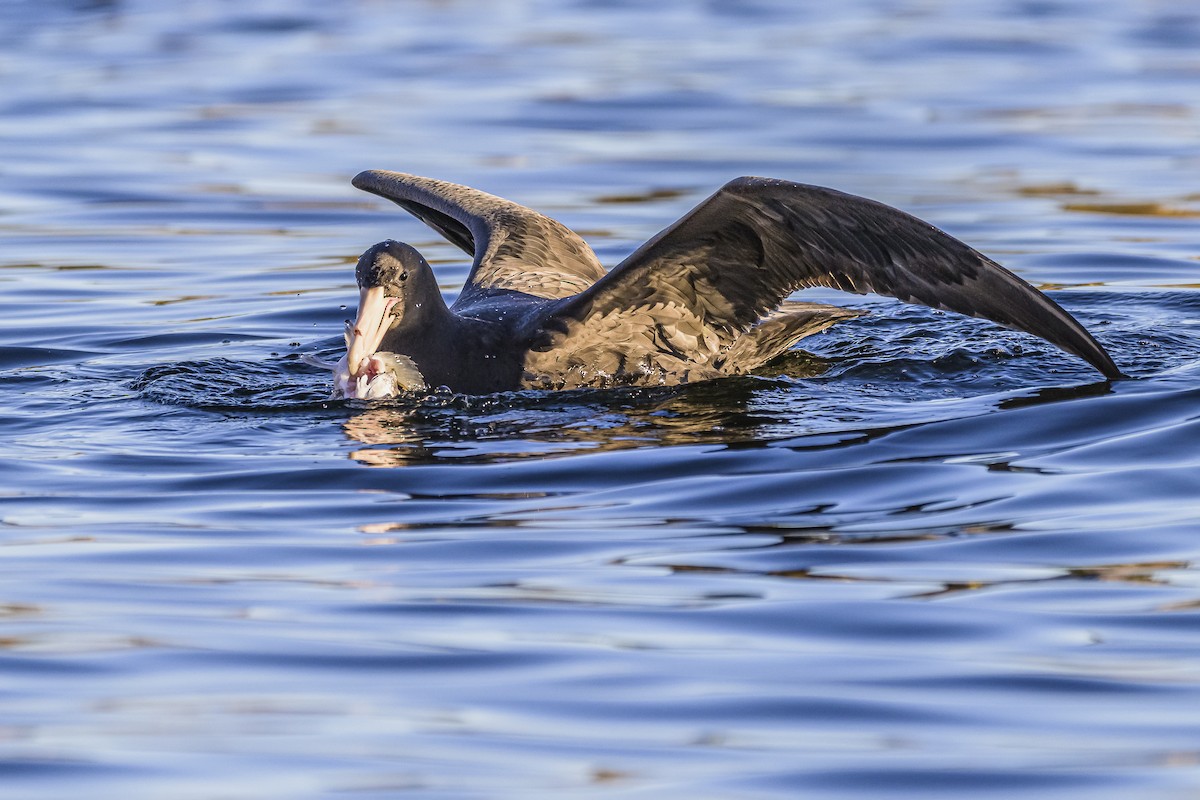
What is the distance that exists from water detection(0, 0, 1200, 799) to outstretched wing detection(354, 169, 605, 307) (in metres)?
0.77

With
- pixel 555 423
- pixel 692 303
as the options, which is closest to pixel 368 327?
pixel 555 423

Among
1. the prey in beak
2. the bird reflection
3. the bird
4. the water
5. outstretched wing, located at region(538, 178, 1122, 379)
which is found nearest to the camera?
the water

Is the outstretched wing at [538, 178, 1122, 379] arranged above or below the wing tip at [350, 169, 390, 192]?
below

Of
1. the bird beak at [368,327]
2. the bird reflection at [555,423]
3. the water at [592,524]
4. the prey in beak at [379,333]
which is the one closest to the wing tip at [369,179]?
the water at [592,524]

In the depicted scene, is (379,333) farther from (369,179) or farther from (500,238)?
(369,179)

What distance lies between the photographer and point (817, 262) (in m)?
7.68

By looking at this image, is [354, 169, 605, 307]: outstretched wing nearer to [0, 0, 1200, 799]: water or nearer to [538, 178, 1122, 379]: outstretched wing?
[0, 0, 1200, 799]: water

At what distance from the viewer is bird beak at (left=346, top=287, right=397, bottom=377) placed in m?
7.45

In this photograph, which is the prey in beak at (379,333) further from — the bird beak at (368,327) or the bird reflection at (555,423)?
the bird reflection at (555,423)

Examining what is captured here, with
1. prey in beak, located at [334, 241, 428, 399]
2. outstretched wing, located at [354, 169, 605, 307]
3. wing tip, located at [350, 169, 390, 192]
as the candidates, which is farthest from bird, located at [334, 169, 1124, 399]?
wing tip, located at [350, 169, 390, 192]

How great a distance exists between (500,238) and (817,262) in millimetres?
2409

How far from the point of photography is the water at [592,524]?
13.5ft

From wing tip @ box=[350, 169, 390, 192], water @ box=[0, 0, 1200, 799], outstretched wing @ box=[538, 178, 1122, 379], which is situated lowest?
water @ box=[0, 0, 1200, 799]

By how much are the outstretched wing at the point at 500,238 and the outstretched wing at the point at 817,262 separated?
1054 mm
